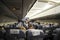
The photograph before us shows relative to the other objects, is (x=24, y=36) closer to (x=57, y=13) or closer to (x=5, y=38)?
(x=5, y=38)

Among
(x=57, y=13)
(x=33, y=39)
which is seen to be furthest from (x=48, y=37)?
(x=57, y=13)

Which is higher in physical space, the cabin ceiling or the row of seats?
the cabin ceiling

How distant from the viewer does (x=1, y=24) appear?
135 inches

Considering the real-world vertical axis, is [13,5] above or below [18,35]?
above

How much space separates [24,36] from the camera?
2.95 m

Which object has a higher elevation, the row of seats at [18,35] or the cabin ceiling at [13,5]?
the cabin ceiling at [13,5]

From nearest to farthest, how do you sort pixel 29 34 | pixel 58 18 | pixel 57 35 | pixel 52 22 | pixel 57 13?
1. pixel 29 34
2. pixel 57 35
3. pixel 57 13
4. pixel 58 18
5. pixel 52 22

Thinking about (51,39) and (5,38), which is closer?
(5,38)

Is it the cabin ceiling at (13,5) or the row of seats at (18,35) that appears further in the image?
the row of seats at (18,35)

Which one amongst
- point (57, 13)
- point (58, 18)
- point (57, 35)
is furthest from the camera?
point (58, 18)

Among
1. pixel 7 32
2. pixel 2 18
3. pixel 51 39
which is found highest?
pixel 2 18

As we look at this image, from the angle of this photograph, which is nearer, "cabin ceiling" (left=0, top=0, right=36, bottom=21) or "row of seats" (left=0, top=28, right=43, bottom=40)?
"cabin ceiling" (left=0, top=0, right=36, bottom=21)

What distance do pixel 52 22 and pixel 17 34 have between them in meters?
1.97

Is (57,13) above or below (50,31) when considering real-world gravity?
above
